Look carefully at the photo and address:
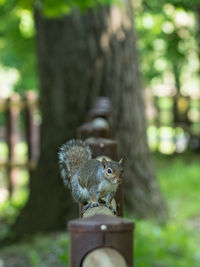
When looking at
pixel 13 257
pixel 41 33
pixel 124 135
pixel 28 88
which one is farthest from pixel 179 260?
pixel 28 88

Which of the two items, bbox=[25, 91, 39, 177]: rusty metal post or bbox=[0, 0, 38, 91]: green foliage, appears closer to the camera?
bbox=[25, 91, 39, 177]: rusty metal post

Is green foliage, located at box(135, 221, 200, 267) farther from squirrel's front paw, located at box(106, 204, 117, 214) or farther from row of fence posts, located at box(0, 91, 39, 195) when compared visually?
row of fence posts, located at box(0, 91, 39, 195)

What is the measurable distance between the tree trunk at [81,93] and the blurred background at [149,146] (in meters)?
0.28

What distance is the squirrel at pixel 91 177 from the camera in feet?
6.72

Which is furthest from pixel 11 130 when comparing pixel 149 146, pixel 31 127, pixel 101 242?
pixel 101 242

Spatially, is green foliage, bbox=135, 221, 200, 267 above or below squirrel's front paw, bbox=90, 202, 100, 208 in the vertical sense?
below

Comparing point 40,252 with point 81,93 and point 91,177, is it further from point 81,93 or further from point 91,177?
point 91,177

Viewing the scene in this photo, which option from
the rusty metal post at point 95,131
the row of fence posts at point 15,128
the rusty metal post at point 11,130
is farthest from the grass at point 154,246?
the rusty metal post at point 11,130

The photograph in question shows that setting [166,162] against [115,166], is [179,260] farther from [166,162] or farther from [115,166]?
[166,162]

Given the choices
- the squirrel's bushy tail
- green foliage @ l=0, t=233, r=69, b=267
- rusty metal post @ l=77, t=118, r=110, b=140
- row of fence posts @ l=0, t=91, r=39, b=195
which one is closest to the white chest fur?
the squirrel's bushy tail

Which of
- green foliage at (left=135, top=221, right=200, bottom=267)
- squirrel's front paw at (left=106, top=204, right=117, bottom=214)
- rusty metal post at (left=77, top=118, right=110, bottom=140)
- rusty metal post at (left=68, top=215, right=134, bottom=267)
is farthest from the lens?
green foliage at (left=135, top=221, right=200, bottom=267)

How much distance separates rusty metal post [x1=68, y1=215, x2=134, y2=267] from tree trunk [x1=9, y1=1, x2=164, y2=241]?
17.8ft

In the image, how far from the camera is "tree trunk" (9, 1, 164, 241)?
23.1 feet

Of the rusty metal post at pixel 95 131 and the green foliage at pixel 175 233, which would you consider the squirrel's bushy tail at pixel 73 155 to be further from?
the green foliage at pixel 175 233
